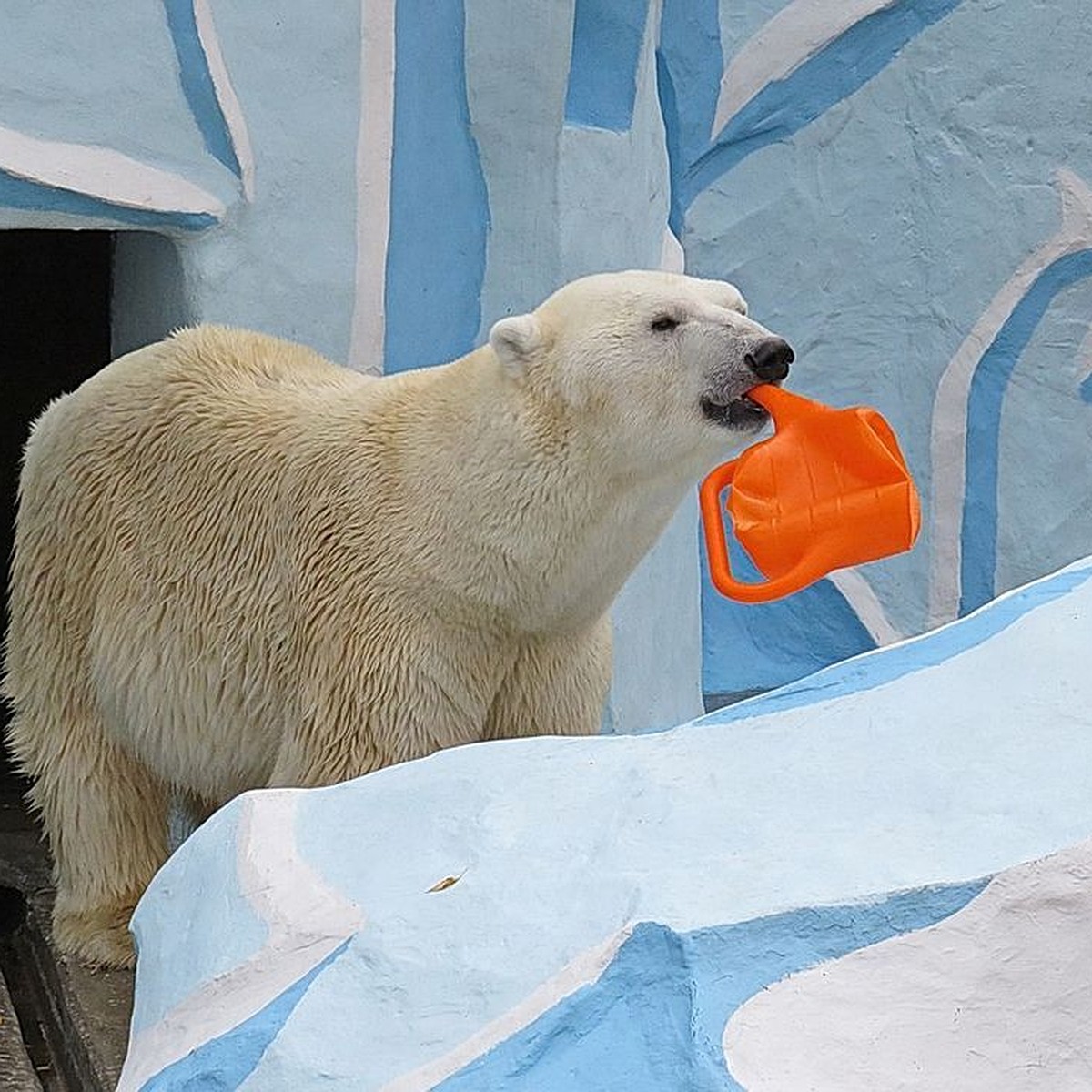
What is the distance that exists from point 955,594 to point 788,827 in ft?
14.9

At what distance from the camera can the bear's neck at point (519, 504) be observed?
3.14 meters

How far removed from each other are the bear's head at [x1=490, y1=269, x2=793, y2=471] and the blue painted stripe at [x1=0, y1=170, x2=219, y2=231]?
1.12 metres

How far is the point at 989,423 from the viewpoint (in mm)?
6109

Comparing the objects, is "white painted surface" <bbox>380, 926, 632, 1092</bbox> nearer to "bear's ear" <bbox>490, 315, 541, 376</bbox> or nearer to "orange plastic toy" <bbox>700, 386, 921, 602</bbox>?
"orange plastic toy" <bbox>700, 386, 921, 602</bbox>

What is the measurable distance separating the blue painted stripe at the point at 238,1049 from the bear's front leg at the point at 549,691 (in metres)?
1.55

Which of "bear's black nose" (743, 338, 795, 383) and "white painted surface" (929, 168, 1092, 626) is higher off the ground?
"bear's black nose" (743, 338, 795, 383)

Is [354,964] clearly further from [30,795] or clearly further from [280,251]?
[280,251]

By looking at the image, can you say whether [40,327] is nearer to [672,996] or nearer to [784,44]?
[784,44]

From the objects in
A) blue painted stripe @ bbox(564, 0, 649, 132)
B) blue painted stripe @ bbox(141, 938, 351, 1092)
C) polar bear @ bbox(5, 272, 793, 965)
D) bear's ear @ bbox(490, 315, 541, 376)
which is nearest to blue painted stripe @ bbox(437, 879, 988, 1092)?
blue painted stripe @ bbox(141, 938, 351, 1092)

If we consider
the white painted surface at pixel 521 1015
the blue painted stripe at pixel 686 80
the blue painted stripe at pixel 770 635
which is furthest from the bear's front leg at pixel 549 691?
the blue painted stripe at pixel 686 80

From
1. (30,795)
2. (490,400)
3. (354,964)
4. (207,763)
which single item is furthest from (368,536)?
(354,964)

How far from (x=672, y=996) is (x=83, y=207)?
2.78 metres

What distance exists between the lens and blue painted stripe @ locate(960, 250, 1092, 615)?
6.04m

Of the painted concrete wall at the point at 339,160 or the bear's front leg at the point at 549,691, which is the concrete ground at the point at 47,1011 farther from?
the painted concrete wall at the point at 339,160
